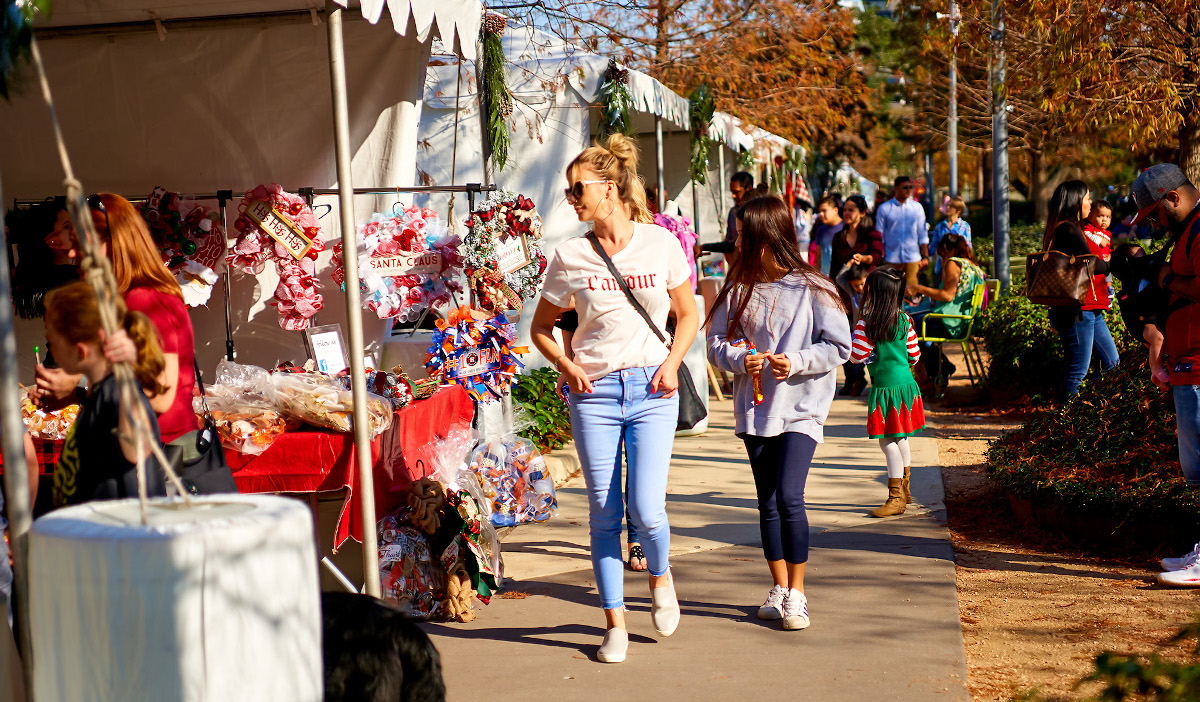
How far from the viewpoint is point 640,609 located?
201 inches

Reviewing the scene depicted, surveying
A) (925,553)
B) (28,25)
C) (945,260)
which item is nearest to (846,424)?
(945,260)

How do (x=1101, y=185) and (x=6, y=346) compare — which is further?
(x=1101, y=185)

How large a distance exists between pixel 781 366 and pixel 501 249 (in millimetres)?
1886

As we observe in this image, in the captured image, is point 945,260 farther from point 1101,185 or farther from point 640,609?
point 1101,185

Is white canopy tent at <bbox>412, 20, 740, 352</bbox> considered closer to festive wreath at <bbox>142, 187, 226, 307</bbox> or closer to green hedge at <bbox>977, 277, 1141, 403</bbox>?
festive wreath at <bbox>142, 187, 226, 307</bbox>

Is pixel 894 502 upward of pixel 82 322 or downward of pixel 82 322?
downward

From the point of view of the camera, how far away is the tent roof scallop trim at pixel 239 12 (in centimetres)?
502

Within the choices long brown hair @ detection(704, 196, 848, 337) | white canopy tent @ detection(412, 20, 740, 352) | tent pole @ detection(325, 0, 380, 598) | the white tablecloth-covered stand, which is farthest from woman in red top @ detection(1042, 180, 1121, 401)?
the white tablecloth-covered stand

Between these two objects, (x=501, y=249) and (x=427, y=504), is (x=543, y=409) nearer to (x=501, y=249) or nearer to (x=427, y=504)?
(x=501, y=249)

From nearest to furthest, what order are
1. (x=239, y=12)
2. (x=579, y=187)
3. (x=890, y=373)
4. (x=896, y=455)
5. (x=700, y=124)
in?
1. (x=579, y=187)
2. (x=239, y=12)
3. (x=896, y=455)
4. (x=890, y=373)
5. (x=700, y=124)

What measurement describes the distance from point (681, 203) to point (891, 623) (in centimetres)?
990

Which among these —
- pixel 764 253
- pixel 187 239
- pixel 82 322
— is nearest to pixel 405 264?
pixel 187 239

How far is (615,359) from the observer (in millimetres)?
4309

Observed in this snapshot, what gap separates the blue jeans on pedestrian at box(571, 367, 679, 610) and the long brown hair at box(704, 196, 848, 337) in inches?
26.1
